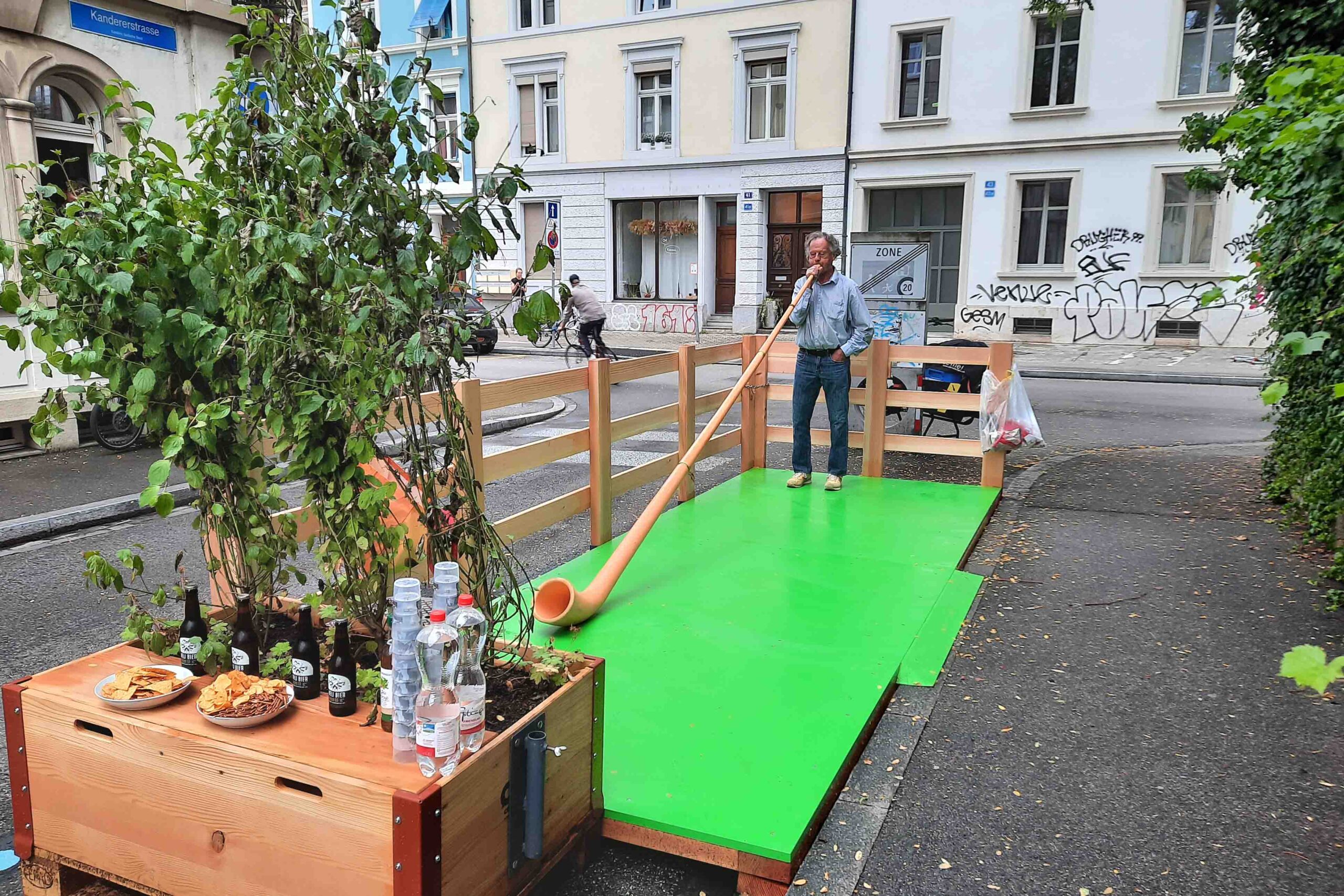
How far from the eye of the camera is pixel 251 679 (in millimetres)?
2533

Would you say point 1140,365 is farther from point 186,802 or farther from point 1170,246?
point 186,802

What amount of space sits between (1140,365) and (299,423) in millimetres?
18288

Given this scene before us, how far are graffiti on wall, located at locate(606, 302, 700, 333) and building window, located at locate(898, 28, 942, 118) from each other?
24.2 feet

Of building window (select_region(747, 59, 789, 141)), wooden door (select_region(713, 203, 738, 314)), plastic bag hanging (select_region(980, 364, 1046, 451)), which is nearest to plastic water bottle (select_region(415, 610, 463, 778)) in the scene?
plastic bag hanging (select_region(980, 364, 1046, 451))

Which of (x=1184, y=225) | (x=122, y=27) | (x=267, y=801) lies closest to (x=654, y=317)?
(x=1184, y=225)

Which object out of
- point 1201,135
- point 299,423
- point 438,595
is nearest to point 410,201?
point 299,423

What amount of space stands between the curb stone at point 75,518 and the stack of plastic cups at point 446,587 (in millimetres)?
4498

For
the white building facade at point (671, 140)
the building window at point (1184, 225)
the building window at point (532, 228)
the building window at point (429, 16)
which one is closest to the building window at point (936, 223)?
the white building facade at point (671, 140)

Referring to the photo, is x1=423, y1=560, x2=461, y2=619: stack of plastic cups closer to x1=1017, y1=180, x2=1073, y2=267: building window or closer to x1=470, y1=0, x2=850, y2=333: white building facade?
x1=470, y1=0, x2=850, y2=333: white building facade

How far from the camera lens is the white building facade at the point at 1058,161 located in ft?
65.5

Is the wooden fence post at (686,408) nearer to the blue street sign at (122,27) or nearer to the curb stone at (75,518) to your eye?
the curb stone at (75,518)

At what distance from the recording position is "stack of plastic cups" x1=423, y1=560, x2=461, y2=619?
2.36 m

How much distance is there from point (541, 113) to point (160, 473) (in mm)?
26719

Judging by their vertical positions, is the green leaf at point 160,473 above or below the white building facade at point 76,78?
below
